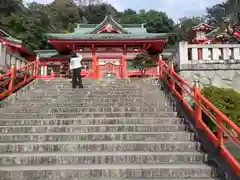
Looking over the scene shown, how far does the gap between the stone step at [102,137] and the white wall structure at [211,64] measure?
306 centimetres

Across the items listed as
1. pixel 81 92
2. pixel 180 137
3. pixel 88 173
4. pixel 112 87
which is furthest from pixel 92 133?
pixel 112 87

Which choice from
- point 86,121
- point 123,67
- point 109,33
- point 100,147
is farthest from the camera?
point 109,33

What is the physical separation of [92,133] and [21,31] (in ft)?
99.1

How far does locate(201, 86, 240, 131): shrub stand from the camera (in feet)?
21.1

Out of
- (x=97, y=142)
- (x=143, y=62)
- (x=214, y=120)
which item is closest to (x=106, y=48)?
(x=143, y=62)

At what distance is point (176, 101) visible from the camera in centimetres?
705

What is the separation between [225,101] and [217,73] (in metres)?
1.38

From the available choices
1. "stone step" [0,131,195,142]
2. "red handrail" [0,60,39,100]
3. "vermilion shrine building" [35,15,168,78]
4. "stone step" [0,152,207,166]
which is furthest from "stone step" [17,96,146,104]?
"vermilion shrine building" [35,15,168,78]

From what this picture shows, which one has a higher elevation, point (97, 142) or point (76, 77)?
point (76, 77)

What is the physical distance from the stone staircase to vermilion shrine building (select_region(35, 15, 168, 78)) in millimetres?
10824

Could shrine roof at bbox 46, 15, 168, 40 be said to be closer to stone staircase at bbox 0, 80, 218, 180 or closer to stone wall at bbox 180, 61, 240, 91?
stone wall at bbox 180, 61, 240, 91

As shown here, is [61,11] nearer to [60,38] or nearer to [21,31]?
[21,31]

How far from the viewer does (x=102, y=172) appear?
13.5 feet

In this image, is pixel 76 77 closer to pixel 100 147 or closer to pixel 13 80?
pixel 13 80
